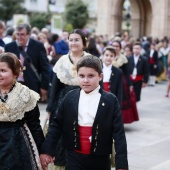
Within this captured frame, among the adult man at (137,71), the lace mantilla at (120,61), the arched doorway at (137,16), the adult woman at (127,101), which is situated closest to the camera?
the lace mantilla at (120,61)

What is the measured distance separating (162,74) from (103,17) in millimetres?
14345

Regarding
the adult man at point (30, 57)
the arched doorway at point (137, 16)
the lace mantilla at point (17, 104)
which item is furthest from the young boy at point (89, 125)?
the arched doorway at point (137, 16)

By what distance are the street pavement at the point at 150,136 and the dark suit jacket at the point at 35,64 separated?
5.76 ft

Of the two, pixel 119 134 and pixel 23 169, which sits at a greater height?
pixel 119 134

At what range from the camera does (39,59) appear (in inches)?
310

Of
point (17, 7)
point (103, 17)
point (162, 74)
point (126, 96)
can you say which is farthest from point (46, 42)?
point (17, 7)

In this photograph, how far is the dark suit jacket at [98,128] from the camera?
14.5ft

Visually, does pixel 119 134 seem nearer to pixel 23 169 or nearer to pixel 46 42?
pixel 23 169

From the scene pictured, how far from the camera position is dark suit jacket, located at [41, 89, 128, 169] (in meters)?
4.43

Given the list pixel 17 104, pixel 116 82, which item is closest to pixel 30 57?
pixel 116 82

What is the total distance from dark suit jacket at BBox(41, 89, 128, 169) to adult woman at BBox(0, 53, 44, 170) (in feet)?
0.46

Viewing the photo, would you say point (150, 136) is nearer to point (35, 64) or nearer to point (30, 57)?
point (35, 64)

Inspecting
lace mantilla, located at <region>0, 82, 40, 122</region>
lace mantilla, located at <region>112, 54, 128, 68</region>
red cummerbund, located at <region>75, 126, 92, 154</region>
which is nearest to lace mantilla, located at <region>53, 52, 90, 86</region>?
lace mantilla, located at <region>0, 82, 40, 122</region>

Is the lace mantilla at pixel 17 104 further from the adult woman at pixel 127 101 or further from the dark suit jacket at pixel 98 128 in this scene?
the adult woman at pixel 127 101
